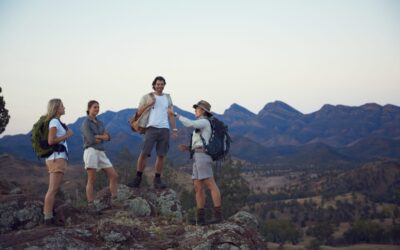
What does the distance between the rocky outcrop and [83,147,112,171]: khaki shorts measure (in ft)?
2.78

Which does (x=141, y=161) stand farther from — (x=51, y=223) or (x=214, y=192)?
(x=51, y=223)

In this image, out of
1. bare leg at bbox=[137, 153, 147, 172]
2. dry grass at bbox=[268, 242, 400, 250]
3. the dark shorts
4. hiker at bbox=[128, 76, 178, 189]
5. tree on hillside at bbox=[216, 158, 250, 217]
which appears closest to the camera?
hiker at bbox=[128, 76, 178, 189]

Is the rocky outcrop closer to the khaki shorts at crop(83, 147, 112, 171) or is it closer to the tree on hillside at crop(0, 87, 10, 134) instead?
the khaki shorts at crop(83, 147, 112, 171)

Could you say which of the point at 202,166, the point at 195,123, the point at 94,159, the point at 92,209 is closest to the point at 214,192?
the point at 202,166

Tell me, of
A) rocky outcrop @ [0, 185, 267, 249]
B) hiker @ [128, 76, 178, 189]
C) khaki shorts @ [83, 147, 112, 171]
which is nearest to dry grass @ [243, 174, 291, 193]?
rocky outcrop @ [0, 185, 267, 249]

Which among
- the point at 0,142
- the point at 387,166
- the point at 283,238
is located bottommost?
the point at 283,238

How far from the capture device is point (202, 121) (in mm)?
6914

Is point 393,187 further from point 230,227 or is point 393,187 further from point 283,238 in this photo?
point 230,227

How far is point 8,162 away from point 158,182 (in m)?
56.5

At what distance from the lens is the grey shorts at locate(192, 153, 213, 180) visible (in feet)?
22.7

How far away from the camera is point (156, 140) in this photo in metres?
8.45

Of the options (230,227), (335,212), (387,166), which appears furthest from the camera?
(387,166)

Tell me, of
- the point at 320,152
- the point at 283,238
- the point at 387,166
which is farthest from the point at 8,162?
the point at 320,152

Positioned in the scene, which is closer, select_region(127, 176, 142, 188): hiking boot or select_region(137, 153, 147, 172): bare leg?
select_region(137, 153, 147, 172): bare leg
